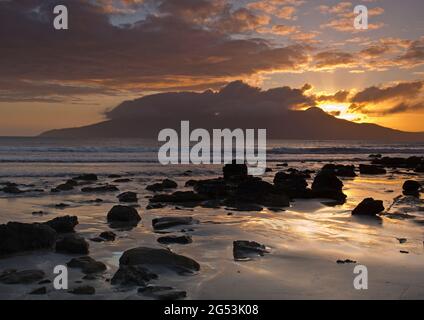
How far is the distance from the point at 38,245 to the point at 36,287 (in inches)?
104

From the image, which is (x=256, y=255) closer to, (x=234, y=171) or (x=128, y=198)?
(x=128, y=198)

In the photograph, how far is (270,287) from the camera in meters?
7.10

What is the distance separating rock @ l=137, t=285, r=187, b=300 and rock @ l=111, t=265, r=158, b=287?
0.30m

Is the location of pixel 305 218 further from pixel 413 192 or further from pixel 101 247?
pixel 413 192

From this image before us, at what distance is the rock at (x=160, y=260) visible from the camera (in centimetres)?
795

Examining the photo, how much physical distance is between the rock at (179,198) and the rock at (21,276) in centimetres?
995

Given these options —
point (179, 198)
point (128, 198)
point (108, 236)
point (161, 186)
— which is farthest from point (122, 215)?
point (161, 186)

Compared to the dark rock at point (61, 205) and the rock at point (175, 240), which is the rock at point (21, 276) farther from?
the dark rock at point (61, 205)

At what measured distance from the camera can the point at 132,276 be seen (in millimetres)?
7148

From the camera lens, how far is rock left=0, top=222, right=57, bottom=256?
903 cm

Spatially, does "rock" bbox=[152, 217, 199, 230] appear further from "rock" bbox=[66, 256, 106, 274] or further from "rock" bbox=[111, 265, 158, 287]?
"rock" bbox=[111, 265, 158, 287]

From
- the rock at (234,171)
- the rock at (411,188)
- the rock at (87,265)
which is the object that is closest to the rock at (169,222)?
the rock at (87,265)

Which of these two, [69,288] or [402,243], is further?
[402,243]

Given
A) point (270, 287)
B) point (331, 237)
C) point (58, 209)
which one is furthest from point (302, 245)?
point (58, 209)
